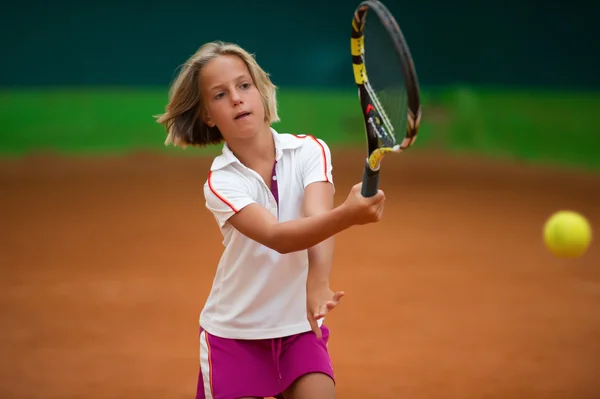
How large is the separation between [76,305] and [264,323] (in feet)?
9.23


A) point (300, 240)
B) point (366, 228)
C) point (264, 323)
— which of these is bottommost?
point (366, 228)

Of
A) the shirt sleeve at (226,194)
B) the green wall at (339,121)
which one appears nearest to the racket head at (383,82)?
the shirt sleeve at (226,194)

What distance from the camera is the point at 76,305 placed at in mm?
4914

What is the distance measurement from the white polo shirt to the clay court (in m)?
1.29

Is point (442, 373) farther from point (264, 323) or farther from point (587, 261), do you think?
point (587, 261)

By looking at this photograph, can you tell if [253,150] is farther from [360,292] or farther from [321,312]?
[360,292]

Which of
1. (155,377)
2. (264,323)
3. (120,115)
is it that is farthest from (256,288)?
(120,115)

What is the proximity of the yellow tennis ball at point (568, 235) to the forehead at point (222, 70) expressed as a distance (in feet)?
6.82

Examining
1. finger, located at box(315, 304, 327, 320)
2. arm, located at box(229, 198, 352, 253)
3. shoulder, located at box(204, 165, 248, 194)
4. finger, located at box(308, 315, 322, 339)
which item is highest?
shoulder, located at box(204, 165, 248, 194)

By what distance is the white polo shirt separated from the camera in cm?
241

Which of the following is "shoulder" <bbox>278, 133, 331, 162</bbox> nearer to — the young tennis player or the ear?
the young tennis player

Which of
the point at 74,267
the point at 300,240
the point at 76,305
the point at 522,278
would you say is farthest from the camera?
the point at 74,267

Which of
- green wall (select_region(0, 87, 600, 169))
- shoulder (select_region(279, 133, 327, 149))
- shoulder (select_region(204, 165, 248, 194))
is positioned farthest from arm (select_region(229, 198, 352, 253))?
green wall (select_region(0, 87, 600, 169))

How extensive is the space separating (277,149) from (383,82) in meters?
0.47
